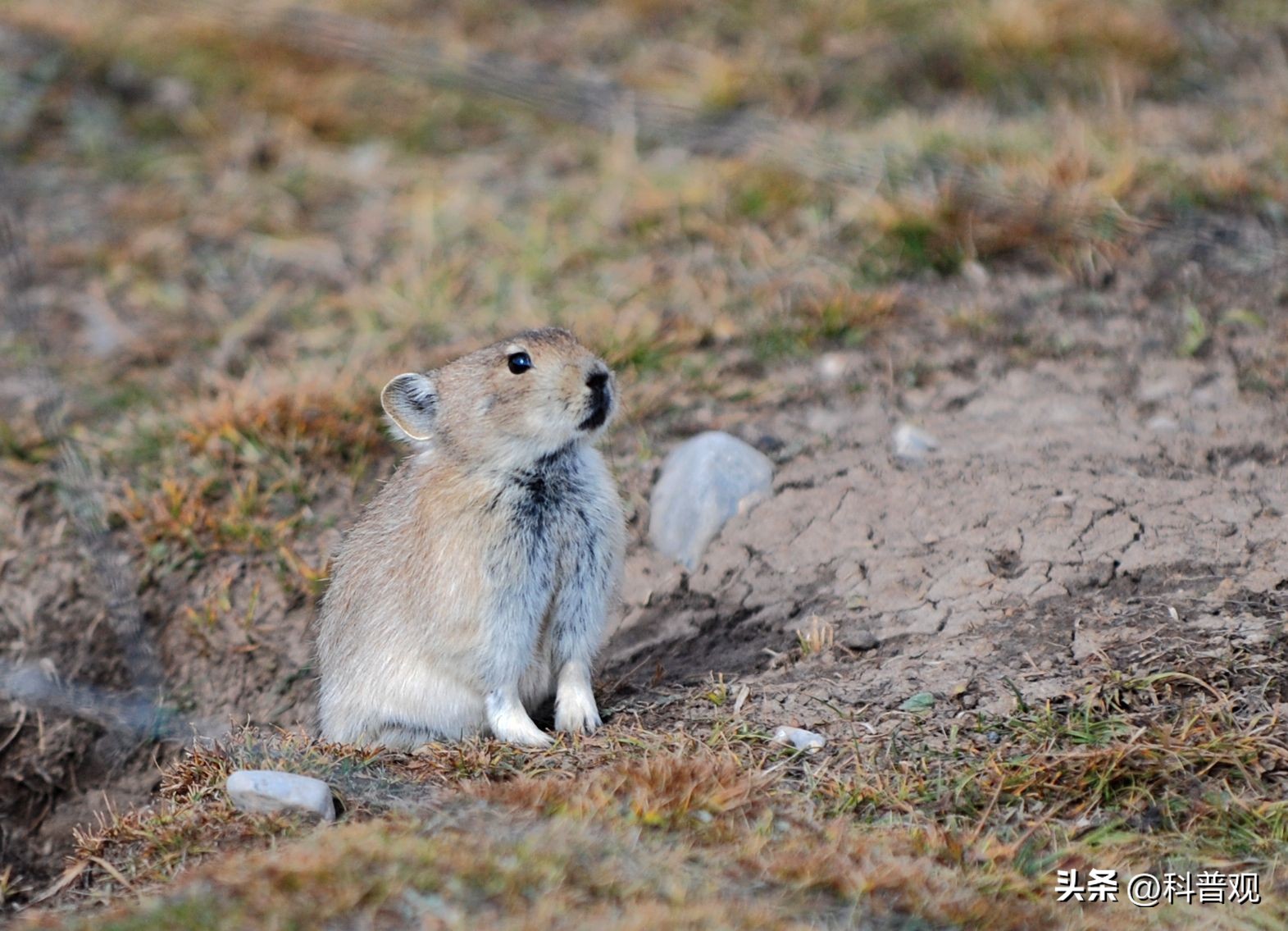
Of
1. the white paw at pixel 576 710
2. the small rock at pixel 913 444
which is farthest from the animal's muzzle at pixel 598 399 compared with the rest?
the small rock at pixel 913 444

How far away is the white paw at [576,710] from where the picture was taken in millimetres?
4746

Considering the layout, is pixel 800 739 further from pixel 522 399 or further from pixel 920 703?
pixel 522 399

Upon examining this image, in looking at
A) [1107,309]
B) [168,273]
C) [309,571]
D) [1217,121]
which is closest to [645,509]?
[309,571]

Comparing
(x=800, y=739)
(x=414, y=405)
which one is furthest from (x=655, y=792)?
(x=414, y=405)

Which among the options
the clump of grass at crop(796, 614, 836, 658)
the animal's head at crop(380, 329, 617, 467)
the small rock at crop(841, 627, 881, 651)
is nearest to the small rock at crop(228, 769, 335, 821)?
the animal's head at crop(380, 329, 617, 467)

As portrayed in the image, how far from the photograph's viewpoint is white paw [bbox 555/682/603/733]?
4746mm

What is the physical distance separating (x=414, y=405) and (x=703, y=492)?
4.66ft

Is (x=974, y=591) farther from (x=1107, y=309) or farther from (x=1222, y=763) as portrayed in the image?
(x=1107, y=309)

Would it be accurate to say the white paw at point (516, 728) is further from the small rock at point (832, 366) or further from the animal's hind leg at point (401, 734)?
the small rock at point (832, 366)

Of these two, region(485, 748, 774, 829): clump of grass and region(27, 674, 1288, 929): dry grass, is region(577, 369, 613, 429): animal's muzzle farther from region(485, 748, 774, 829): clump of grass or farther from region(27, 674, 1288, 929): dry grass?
region(485, 748, 774, 829): clump of grass

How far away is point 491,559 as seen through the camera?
482cm

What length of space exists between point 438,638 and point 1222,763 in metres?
2.45

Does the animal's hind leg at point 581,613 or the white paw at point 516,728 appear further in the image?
the animal's hind leg at point 581,613

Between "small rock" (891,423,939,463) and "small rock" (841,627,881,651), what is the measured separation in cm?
119
